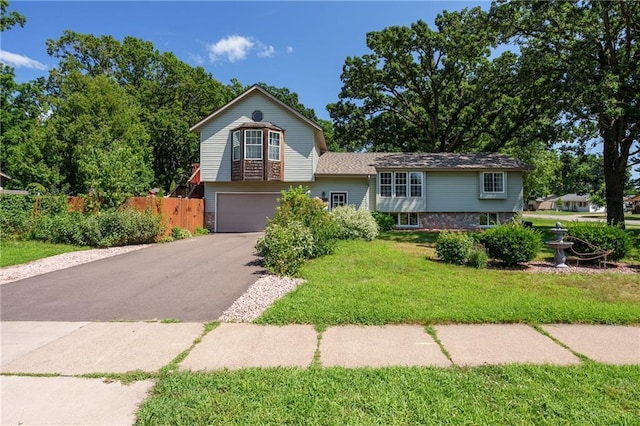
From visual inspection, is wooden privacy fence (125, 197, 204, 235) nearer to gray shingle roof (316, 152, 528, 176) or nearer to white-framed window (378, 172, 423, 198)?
gray shingle roof (316, 152, 528, 176)

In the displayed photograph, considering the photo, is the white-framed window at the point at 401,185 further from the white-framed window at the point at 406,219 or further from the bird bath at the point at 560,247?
the bird bath at the point at 560,247

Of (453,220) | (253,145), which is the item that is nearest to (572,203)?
(453,220)

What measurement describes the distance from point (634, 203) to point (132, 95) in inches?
3219

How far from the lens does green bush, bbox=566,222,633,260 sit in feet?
29.5

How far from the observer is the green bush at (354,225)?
13.3 meters

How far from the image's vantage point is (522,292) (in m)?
6.16

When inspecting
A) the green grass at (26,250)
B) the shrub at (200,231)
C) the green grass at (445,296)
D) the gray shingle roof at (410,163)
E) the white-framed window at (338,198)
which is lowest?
the green grass at (445,296)

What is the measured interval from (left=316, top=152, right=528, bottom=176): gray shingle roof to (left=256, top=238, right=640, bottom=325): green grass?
36.9 feet

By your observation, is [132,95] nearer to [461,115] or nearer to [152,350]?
[461,115]

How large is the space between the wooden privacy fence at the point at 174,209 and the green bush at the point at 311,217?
7.14 m

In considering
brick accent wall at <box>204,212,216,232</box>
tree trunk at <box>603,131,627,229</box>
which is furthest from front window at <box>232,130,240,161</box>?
tree trunk at <box>603,131,627,229</box>

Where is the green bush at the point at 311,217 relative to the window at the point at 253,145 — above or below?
below

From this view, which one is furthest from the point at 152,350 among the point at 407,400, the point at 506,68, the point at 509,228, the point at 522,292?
the point at 506,68

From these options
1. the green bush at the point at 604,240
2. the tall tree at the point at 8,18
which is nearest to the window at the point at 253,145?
the green bush at the point at 604,240
